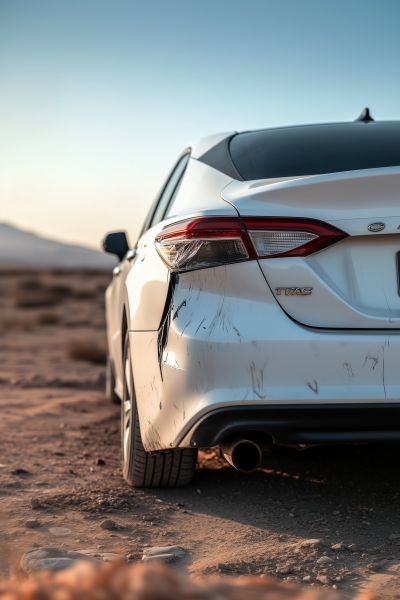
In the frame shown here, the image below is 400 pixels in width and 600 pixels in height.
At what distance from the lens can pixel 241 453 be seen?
225cm

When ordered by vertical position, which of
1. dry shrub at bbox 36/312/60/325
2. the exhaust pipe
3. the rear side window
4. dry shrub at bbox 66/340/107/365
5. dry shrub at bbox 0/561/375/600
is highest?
the rear side window

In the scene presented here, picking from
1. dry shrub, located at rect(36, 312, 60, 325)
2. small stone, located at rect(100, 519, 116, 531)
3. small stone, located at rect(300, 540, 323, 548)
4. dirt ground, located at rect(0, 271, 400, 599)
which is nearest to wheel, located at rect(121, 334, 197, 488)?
dirt ground, located at rect(0, 271, 400, 599)

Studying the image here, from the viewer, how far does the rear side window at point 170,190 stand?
10.1 ft

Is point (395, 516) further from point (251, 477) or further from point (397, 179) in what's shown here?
point (397, 179)

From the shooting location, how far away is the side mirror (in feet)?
13.5

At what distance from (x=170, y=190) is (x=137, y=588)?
274 centimetres

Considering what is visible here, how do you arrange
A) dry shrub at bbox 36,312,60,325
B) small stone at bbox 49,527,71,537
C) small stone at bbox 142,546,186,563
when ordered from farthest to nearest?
dry shrub at bbox 36,312,60,325
small stone at bbox 49,527,71,537
small stone at bbox 142,546,186,563

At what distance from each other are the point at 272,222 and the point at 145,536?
53.1 inches

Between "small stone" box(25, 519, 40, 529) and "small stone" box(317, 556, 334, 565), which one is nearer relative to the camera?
"small stone" box(317, 556, 334, 565)

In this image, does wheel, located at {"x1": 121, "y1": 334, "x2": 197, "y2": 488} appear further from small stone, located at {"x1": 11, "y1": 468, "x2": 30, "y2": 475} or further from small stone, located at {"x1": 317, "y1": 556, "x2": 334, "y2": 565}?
small stone, located at {"x1": 317, "y1": 556, "x2": 334, "y2": 565}

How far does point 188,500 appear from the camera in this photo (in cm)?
280

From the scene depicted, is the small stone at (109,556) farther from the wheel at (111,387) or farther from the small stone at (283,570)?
the wheel at (111,387)

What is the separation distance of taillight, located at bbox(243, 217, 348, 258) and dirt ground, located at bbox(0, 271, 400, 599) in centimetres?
111

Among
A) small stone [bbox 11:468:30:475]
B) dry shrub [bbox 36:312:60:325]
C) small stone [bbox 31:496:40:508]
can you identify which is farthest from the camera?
dry shrub [bbox 36:312:60:325]
